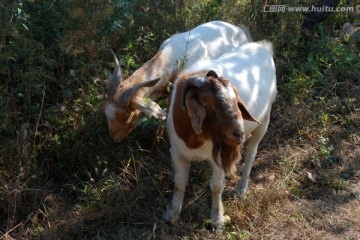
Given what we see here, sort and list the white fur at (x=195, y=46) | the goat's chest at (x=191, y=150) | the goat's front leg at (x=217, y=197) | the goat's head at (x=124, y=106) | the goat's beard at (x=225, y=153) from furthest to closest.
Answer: the white fur at (x=195, y=46), the goat's head at (x=124, y=106), the goat's front leg at (x=217, y=197), the goat's chest at (x=191, y=150), the goat's beard at (x=225, y=153)

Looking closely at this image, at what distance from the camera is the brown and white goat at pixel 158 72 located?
514 cm

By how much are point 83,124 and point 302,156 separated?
2478mm

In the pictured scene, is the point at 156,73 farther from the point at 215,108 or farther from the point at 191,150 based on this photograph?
the point at 215,108

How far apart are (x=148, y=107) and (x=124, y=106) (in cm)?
26

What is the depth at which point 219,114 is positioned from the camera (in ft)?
12.7

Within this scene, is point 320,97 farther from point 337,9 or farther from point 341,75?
point 337,9

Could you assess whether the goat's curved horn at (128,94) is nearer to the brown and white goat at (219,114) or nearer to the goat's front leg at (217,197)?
the brown and white goat at (219,114)

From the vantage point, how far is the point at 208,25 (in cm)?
639

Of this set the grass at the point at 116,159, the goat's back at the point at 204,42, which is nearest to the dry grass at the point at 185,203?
the grass at the point at 116,159

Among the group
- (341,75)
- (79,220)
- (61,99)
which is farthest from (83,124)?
(341,75)

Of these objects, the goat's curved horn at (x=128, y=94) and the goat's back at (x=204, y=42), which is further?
the goat's back at (x=204, y=42)

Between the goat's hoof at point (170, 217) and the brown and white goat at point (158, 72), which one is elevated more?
the brown and white goat at point (158, 72)

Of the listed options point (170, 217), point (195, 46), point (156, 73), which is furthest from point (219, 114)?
point (195, 46)

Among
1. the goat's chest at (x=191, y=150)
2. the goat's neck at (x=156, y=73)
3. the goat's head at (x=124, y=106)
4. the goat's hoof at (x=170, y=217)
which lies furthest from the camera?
the goat's neck at (x=156, y=73)
